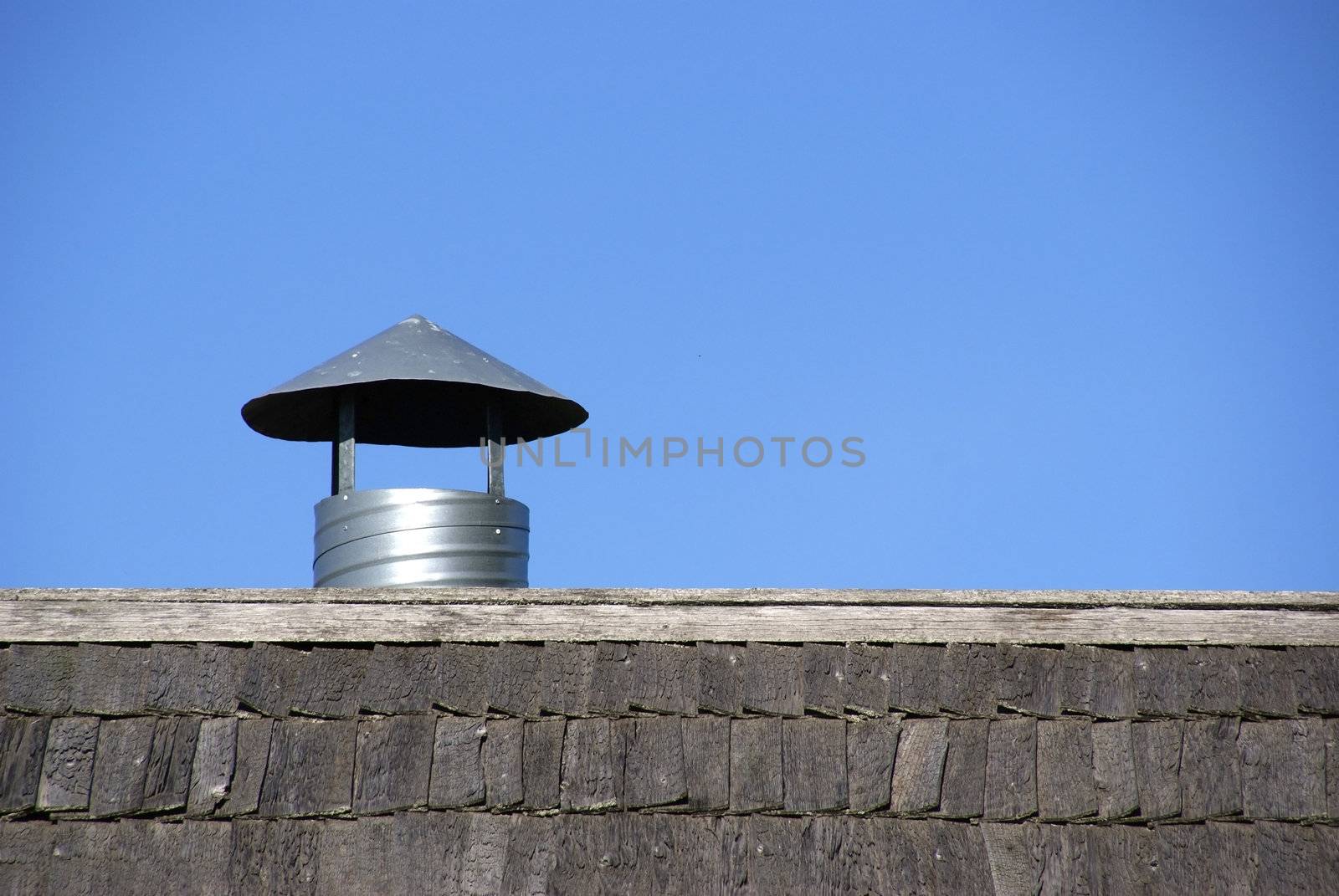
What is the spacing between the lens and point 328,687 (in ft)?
11.1

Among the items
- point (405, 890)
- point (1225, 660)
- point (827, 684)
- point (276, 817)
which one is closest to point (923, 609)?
point (827, 684)

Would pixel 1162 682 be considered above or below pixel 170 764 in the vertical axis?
above

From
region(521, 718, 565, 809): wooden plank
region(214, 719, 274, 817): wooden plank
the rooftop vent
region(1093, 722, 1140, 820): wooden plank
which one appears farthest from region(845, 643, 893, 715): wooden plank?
region(214, 719, 274, 817): wooden plank

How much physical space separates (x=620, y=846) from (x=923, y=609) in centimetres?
109

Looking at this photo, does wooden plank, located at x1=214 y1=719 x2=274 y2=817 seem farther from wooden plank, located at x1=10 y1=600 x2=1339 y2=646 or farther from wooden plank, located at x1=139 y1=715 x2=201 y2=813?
wooden plank, located at x1=10 y1=600 x2=1339 y2=646

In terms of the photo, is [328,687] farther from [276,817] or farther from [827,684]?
[827,684]

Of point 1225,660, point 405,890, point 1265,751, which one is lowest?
point 405,890

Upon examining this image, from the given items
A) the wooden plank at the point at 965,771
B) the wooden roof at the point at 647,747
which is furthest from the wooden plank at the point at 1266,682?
the wooden plank at the point at 965,771

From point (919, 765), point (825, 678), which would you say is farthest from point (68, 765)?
point (919, 765)

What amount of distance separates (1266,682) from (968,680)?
0.89m

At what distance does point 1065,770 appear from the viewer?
3398 millimetres

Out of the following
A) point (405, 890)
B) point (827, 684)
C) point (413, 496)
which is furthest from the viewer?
point (413, 496)

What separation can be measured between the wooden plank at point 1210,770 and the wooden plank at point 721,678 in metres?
1.27

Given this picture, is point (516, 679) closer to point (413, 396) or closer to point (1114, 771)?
point (1114, 771)
